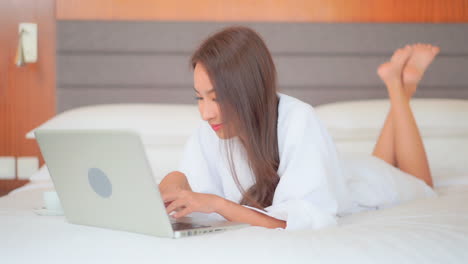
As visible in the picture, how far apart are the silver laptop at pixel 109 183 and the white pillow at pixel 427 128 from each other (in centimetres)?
128

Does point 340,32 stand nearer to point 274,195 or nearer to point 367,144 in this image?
point 367,144

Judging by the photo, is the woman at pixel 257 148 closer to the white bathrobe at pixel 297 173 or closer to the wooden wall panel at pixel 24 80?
the white bathrobe at pixel 297 173

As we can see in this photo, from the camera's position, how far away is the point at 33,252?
0.95 metres

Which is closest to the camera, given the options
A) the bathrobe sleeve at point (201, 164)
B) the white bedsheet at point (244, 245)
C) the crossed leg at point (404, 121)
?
the white bedsheet at point (244, 245)

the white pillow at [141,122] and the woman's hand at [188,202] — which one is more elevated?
the woman's hand at [188,202]

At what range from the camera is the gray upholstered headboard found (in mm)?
2729

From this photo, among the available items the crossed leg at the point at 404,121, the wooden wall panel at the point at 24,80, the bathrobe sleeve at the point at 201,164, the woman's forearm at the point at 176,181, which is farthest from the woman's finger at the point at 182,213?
the wooden wall panel at the point at 24,80

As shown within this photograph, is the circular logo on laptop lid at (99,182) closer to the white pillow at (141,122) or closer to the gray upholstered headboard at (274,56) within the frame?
the white pillow at (141,122)

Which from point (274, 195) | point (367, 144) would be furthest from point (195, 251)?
point (367, 144)

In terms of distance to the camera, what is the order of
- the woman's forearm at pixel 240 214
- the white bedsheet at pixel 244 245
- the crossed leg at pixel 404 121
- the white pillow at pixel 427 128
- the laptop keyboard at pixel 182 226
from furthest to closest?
the white pillow at pixel 427 128, the crossed leg at pixel 404 121, the woman's forearm at pixel 240 214, the laptop keyboard at pixel 182 226, the white bedsheet at pixel 244 245

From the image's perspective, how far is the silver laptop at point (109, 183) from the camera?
0.95 metres

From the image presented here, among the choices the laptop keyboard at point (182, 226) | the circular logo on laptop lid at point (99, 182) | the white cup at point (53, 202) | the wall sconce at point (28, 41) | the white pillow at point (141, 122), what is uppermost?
the wall sconce at point (28, 41)

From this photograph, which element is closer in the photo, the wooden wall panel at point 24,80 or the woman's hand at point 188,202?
the woman's hand at point 188,202

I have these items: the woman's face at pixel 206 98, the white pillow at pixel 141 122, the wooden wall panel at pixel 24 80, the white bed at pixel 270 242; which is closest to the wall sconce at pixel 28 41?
the wooden wall panel at pixel 24 80
